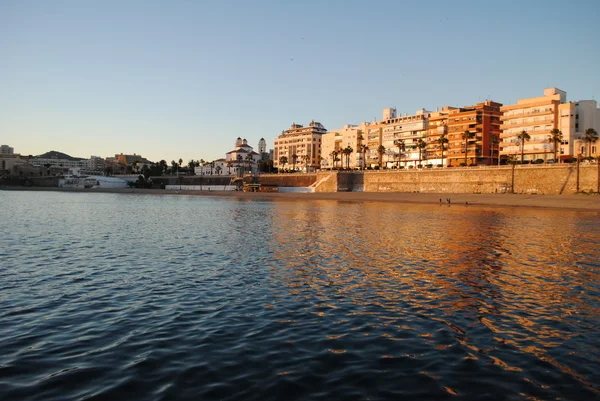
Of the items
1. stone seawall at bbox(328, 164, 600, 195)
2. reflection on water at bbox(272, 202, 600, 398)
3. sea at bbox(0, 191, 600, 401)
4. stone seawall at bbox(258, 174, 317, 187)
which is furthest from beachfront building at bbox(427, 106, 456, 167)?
sea at bbox(0, 191, 600, 401)

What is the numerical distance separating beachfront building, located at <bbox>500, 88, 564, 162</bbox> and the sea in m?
85.7

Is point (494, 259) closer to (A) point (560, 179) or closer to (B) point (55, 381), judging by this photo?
(B) point (55, 381)

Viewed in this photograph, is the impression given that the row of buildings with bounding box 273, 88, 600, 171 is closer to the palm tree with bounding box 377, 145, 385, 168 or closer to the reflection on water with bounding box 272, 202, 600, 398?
the palm tree with bounding box 377, 145, 385, 168

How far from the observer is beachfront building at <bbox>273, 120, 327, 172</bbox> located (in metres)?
183

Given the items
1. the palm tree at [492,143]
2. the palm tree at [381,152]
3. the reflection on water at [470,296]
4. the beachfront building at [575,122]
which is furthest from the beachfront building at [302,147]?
the reflection on water at [470,296]

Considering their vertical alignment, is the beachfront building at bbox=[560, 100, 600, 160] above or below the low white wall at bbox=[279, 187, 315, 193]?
above

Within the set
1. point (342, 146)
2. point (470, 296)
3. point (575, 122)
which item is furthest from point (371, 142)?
point (470, 296)

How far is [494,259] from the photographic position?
22562 millimetres

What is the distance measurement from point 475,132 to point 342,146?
54.9 meters

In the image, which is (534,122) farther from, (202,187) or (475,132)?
(202,187)

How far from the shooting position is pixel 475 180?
90.3 meters

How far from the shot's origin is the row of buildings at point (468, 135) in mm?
99062

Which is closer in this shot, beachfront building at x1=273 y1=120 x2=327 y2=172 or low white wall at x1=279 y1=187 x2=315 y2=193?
low white wall at x1=279 y1=187 x2=315 y2=193

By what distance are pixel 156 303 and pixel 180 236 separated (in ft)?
60.0
